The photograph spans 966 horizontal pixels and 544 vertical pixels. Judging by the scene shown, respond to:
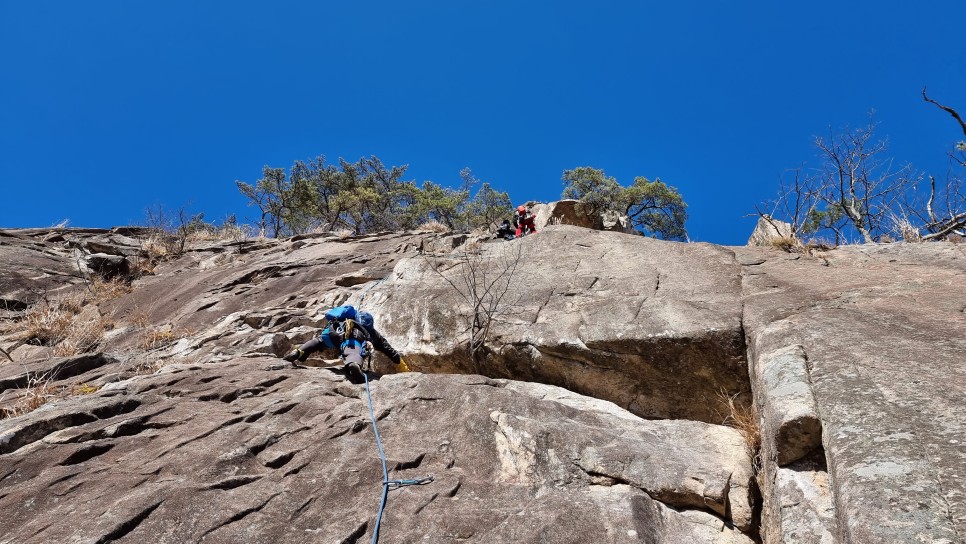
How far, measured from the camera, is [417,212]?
26.1m

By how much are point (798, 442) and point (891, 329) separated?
5.04 feet

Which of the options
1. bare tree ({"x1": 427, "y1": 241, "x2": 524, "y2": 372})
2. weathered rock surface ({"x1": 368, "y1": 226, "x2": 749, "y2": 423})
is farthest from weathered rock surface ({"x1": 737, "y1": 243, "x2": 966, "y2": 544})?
bare tree ({"x1": 427, "y1": 241, "x2": 524, "y2": 372})

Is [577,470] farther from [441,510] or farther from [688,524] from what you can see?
[441,510]

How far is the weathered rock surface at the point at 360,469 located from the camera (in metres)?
3.60

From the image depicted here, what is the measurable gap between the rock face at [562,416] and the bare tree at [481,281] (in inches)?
1.7

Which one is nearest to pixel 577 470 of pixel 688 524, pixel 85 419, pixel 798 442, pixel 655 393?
pixel 688 524

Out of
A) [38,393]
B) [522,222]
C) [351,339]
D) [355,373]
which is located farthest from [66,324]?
[522,222]

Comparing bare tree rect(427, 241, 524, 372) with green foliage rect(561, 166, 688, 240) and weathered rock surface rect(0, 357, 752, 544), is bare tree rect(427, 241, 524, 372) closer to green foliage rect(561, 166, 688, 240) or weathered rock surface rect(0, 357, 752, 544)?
weathered rock surface rect(0, 357, 752, 544)

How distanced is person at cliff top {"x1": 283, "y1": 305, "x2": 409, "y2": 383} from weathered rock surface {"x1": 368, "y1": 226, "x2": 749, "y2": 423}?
272 millimetres

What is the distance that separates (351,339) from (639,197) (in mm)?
22428

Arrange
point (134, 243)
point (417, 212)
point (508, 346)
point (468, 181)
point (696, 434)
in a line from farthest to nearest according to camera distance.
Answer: point (468, 181) → point (417, 212) → point (134, 243) → point (508, 346) → point (696, 434)

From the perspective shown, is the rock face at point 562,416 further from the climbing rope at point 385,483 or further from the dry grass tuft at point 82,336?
the dry grass tuft at point 82,336

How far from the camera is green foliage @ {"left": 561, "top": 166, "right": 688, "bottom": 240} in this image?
26734 mm

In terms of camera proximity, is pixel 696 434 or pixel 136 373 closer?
pixel 696 434
